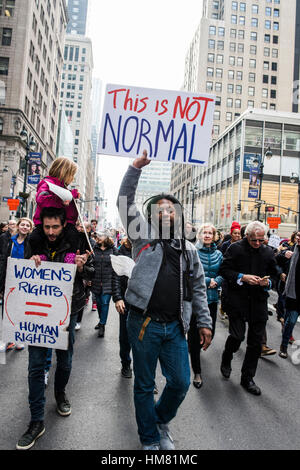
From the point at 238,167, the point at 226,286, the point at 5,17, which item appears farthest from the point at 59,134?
the point at 226,286

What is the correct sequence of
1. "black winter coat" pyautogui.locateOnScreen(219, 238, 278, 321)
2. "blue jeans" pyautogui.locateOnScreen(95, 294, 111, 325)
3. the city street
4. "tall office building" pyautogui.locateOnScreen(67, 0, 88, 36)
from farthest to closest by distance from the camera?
1. "tall office building" pyautogui.locateOnScreen(67, 0, 88, 36)
2. "blue jeans" pyautogui.locateOnScreen(95, 294, 111, 325)
3. "black winter coat" pyautogui.locateOnScreen(219, 238, 278, 321)
4. the city street

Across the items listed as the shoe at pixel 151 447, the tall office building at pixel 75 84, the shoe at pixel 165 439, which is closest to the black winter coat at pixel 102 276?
the shoe at pixel 165 439

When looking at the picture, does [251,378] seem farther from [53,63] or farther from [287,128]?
[53,63]

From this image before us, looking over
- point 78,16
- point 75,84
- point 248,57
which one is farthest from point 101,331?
point 78,16

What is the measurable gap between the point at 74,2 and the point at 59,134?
492 ft

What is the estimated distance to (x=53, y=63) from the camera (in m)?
55.2

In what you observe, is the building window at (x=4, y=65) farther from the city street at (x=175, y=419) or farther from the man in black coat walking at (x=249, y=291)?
the man in black coat walking at (x=249, y=291)

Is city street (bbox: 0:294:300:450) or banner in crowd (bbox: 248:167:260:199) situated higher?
banner in crowd (bbox: 248:167:260:199)

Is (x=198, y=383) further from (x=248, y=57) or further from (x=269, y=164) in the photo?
(x=248, y=57)

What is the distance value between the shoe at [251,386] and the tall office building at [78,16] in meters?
197

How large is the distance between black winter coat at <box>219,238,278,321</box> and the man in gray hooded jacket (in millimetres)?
1551

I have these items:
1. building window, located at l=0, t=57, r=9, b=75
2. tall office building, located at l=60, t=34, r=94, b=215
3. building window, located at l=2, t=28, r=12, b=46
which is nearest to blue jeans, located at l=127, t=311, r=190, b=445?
building window, located at l=0, t=57, r=9, b=75

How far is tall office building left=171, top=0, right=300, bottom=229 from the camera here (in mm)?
64812

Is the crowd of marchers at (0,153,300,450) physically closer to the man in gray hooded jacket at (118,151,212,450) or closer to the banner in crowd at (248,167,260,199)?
the man in gray hooded jacket at (118,151,212,450)
